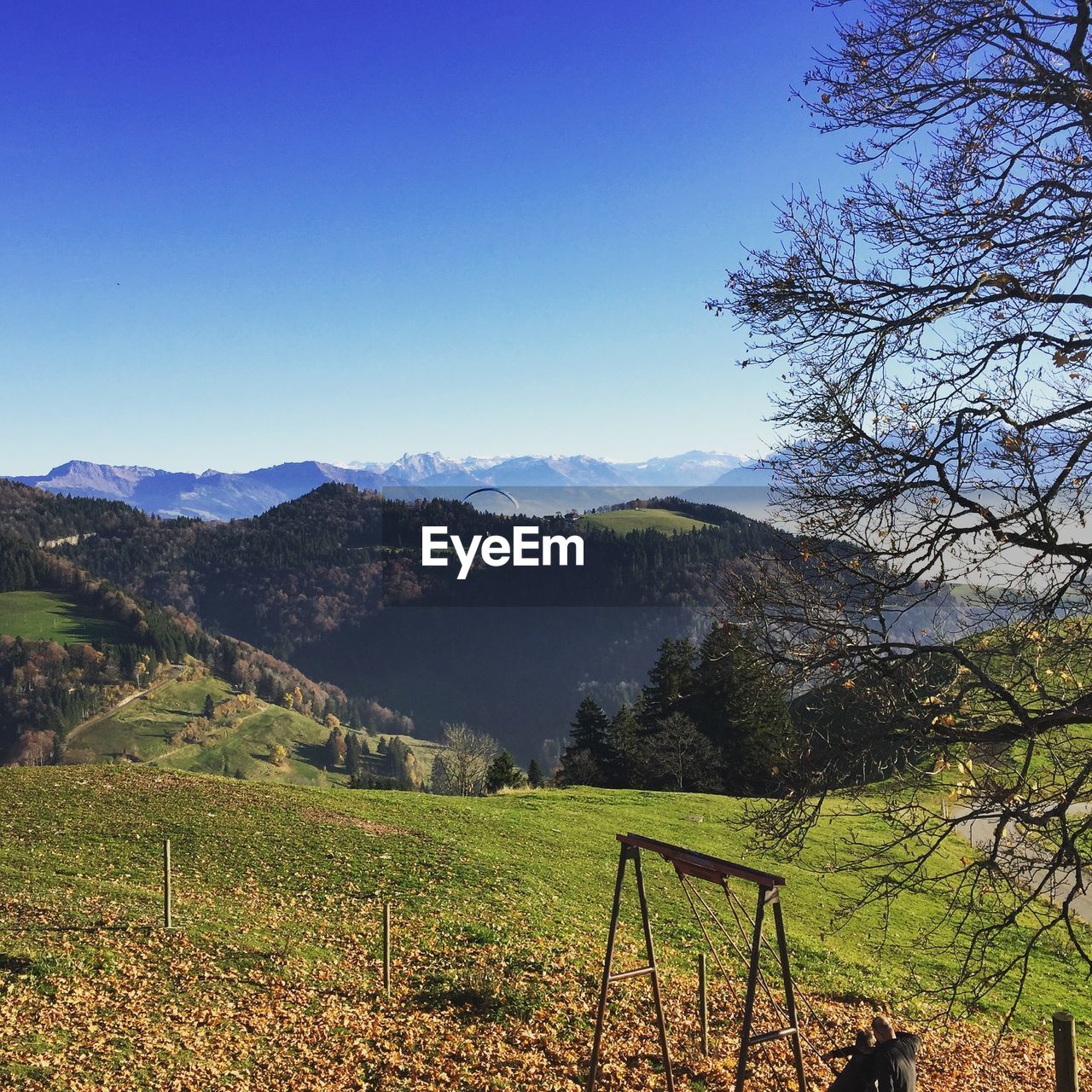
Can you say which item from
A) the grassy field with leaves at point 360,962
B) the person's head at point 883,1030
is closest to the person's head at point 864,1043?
the person's head at point 883,1030

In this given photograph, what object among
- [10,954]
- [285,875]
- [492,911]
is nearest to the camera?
[10,954]

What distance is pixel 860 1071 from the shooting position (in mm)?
9102

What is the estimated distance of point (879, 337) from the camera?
9.61m

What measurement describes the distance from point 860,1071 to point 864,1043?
0.29m

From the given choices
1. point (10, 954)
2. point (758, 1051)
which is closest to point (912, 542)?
point (758, 1051)

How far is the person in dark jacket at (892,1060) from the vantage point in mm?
9008

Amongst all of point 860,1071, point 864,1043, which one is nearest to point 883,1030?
point 864,1043

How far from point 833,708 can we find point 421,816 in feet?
82.5

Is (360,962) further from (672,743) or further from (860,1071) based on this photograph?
(672,743)

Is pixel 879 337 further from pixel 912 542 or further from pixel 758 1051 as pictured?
pixel 758 1051

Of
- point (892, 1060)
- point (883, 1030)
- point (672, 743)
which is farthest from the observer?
point (672, 743)

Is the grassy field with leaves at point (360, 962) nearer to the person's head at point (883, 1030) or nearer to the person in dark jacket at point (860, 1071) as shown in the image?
the person's head at point (883, 1030)

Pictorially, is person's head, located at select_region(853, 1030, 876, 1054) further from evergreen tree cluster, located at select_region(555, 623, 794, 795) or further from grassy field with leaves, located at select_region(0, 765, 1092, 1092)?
evergreen tree cluster, located at select_region(555, 623, 794, 795)

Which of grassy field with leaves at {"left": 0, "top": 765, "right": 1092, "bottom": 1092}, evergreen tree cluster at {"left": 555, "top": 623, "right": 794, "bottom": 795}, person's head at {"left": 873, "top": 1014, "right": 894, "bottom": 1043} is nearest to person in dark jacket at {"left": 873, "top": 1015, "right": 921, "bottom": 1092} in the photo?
person's head at {"left": 873, "top": 1014, "right": 894, "bottom": 1043}
